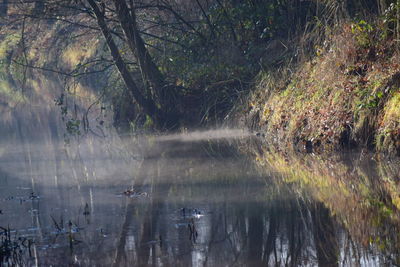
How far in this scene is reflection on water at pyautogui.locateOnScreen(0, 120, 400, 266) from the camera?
7.07 m

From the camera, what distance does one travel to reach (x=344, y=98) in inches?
523

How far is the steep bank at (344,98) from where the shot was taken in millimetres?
12328

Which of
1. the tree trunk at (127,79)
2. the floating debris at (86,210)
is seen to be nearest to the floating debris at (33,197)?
the floating debris at (86,210)

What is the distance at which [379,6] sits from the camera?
14.1 m

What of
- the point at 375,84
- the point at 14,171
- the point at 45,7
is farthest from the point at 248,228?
the point at 45,7

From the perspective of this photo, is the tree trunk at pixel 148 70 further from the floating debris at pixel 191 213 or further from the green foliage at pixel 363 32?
the floating debris at pixel 191 213

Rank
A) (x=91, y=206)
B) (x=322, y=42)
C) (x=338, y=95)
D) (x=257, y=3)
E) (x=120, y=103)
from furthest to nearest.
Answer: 1. (x=120, y=103)
2. (x=257, y=3)
3. (x=322, y=42)
4. (x=338, y=95)
5. (x=91, y=206)

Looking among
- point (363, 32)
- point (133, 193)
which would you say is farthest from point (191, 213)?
point (363, 32)

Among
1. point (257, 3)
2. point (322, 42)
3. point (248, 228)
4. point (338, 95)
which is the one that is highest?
point (257, 3)

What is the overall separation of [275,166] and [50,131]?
11.5 metres

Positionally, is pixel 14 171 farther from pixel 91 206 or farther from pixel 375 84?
pixel 375 84

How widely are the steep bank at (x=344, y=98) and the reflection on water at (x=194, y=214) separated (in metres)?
1.04

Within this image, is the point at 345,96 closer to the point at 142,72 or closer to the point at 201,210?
the point at 201,210

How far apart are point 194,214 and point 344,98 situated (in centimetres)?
536
